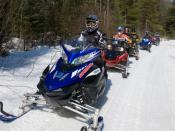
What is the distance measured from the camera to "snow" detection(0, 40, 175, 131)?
526 centimetres

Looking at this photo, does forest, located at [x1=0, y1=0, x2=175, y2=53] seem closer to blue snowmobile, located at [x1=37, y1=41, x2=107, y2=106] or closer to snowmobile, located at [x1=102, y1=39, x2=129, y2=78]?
blue snowmobile, located at [x1=37, y1=41, x2=107, y2=106]

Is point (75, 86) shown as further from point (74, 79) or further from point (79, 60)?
point (79, 60)

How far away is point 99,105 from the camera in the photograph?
6492 millimetres

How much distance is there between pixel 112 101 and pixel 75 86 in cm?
193

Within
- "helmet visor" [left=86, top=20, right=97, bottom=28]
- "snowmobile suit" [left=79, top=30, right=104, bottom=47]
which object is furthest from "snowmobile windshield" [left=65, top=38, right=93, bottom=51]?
"helmet visor" [left=86, top=20, right=97, bottom=28]

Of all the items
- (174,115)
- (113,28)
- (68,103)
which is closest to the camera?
(68,103)

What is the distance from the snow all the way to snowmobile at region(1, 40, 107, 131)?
0.24 meters

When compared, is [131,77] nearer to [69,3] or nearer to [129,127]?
[129,127]

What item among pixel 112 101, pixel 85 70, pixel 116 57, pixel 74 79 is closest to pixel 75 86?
pixel 74 79

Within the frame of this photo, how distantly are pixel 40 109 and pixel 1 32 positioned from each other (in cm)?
255

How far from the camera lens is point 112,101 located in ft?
22.6

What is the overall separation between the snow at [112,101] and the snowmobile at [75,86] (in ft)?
0.78

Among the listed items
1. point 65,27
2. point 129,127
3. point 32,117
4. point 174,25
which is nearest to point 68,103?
point 32,117

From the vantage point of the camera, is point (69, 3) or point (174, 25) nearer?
point (69, 3)
